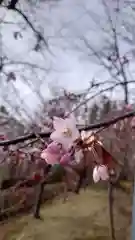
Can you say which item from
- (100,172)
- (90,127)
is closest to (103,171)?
(100,172)

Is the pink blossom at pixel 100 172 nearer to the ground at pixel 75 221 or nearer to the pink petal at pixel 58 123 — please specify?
the ground at pixel 75 221

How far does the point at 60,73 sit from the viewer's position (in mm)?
1221

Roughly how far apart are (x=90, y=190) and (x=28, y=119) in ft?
0.97

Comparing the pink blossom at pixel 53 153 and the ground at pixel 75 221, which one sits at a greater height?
the pink blossom at pixel 53 153

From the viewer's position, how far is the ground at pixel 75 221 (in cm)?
115

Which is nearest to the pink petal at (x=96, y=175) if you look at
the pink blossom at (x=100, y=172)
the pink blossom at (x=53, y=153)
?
the pink blossom at (x=100, y=172)

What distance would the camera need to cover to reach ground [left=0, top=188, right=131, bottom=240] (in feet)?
3.77

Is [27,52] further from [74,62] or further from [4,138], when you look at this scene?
[4,138]

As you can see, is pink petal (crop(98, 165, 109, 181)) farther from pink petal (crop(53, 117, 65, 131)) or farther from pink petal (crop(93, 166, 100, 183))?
pink petal (crop(53, 117, 65, 131))

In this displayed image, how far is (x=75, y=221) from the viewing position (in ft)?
3.81

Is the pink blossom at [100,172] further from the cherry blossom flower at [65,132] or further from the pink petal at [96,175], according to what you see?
the cherry blossom flower at [65,132]

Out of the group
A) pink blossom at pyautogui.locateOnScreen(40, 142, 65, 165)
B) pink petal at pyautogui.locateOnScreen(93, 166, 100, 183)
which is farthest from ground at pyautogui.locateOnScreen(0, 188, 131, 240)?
pink blossom at pyautogui.locateOnScreen(40, 142, 65, 165)

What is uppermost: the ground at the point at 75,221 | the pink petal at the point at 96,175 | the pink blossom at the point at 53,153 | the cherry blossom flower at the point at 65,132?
the cherry blossom flower at the point at 65,132

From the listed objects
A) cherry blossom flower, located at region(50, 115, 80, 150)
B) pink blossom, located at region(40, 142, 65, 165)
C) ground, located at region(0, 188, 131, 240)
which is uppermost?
cherry blossom flower, located at region(50, 115, 80, 150)
